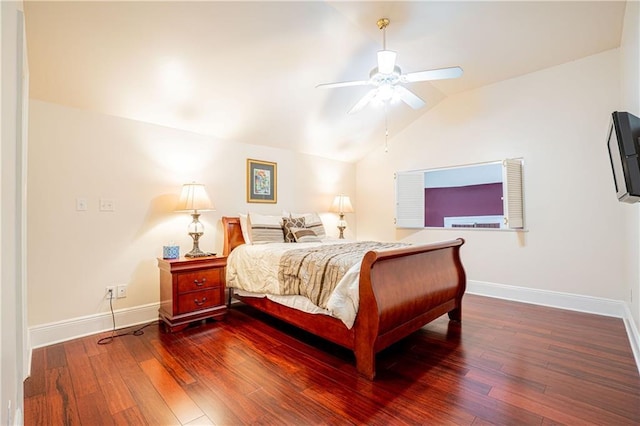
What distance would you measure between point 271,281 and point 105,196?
1790 mm

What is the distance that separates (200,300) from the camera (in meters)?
2.95

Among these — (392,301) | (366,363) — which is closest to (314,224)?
(392,301)

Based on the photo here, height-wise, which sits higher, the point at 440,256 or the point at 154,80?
the point at 154,80

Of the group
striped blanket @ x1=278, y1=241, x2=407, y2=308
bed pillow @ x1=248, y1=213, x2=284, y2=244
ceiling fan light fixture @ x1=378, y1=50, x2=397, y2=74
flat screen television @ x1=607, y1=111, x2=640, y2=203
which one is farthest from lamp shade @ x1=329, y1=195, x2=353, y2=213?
flat screen television @ x1=607, y1=111, x2=640, y2=203

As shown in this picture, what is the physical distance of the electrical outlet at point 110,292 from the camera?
2820 mm

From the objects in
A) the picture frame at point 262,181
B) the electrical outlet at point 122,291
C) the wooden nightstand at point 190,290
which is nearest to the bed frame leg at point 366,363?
the wooden nightstand at point 190,290

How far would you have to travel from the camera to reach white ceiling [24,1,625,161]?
2.21 meters

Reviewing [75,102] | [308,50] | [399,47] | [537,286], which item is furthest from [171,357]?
[537,286]

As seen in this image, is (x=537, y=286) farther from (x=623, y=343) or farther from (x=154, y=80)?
(x=154, y=80)

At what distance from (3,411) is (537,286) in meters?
4.53

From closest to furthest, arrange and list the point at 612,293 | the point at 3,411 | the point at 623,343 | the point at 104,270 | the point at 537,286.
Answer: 1. the point at 3,411
2. the point at 623,343
3. the point at 104,270
4. the point at 612,293
5. the point at 537,286

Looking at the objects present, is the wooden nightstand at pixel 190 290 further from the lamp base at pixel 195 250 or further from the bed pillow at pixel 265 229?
the bed pillow at pixel 265 229

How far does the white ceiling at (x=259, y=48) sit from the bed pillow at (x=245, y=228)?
1.03 meters

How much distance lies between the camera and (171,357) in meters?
2.28
